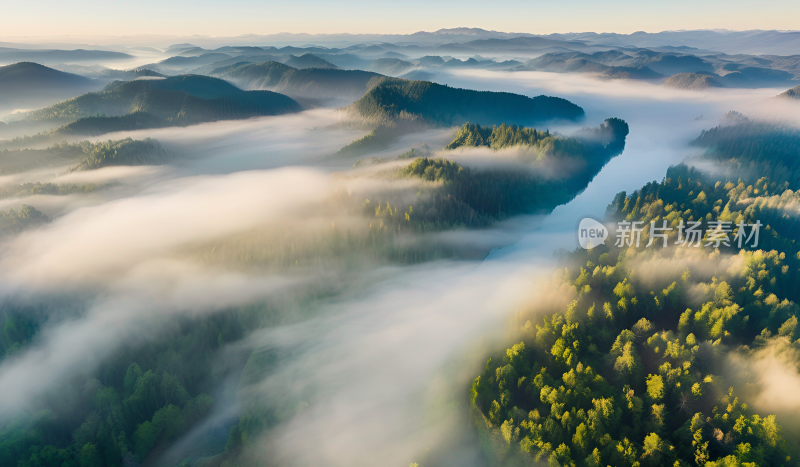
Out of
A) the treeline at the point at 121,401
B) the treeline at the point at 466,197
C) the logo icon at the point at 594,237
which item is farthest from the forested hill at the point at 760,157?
the treeline at the point at 121,401

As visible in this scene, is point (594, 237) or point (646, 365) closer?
point (646, 365)

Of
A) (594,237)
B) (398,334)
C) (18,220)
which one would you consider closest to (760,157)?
(594,237)

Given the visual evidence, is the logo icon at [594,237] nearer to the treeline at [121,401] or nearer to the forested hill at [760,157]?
the forested hill at [760,157]

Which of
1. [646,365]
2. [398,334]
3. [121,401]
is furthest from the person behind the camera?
[398,334]

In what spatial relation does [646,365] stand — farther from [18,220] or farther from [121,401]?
[18,220]

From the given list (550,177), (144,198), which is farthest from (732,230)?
(144,198)

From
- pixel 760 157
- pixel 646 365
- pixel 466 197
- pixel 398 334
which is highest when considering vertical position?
A: pixel 760 157

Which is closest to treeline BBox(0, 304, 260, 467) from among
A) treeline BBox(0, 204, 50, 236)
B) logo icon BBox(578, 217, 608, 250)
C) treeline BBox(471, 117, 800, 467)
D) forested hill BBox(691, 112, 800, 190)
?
treeline BBox(0, 204, 50, 236)

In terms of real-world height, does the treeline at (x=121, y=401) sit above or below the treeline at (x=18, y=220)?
below

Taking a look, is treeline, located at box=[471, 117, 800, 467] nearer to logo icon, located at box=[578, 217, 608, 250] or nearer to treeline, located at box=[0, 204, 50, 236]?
logo icon, located at box=[578, 217, 608, 250]

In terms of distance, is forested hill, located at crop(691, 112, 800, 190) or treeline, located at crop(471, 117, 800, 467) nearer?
treeline, located at crop(471, 117, 800, 467)

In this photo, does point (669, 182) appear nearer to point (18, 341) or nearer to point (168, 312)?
point (168, 312)
